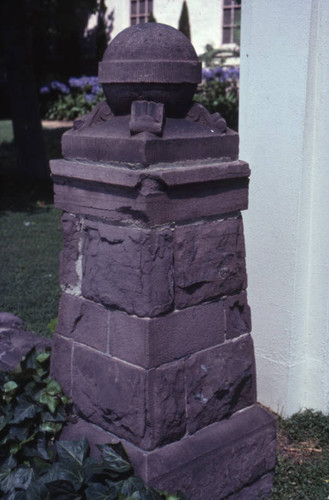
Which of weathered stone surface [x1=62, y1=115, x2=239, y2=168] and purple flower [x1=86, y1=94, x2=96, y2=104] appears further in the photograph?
purple flower [x1=86, y1=94, x2=96, y2=104]

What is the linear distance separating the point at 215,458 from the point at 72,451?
0.59 m

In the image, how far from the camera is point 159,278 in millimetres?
2410

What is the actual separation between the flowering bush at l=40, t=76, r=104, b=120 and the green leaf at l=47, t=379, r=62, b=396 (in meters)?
13.6

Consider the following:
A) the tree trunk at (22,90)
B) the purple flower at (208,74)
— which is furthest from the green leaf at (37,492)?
the purple flower at (208,74)

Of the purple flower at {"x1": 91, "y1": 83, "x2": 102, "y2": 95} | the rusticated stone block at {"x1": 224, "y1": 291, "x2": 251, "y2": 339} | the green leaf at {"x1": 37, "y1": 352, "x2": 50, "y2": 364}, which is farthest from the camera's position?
the purple flower at {"x1": 91, "y1": 83, "x2": 102, "y2": 95}

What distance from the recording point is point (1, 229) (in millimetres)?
8164

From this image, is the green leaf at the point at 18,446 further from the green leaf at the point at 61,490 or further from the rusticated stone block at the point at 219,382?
the rusticated stone block at the point at 219,382

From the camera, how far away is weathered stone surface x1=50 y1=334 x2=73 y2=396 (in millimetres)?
2793

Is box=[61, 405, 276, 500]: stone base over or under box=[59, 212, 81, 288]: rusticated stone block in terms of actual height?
under

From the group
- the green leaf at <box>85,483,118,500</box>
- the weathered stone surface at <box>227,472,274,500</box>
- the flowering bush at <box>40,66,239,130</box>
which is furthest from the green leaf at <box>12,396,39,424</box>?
the flowering bush at <box>40,66,239,130</box>

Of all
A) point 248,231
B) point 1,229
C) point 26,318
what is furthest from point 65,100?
point 248,231

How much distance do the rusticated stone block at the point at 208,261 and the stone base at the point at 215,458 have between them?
0.58 m

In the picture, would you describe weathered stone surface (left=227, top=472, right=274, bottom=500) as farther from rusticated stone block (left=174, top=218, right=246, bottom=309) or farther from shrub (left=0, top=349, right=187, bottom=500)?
rusticated stone block (left=174, top=218, right=246, bottom=309)

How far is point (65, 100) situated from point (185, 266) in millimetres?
17066
